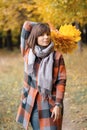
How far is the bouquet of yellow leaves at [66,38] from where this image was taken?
4.79 m

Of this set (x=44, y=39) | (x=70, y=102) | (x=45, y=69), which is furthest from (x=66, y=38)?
(x=70, y=102)

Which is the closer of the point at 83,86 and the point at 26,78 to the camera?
the point at 26,78

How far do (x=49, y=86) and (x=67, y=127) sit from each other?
11.8 feet

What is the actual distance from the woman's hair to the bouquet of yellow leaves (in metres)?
0.28

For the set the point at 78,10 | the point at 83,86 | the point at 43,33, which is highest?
the point at 43,33

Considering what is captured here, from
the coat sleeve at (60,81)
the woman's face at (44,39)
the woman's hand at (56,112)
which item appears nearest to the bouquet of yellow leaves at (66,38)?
the woman's face at (44,39)

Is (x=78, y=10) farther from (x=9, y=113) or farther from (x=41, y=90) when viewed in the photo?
(x=41, y=90)

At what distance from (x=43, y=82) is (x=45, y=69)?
149mm

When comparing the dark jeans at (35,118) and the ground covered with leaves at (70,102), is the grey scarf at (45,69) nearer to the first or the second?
the dark jeans at (35,118)

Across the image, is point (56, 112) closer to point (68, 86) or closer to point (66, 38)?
point (66, 38)

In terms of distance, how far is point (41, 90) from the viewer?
14.6 ft

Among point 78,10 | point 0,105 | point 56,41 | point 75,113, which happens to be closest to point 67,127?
point 75,113

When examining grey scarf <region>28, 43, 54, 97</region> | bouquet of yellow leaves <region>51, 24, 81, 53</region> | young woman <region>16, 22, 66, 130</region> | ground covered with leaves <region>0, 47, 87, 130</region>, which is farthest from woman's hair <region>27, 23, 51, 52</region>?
ground covered with leaves <region>0, 47, 87, 130</region>

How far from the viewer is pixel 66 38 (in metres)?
4.79
